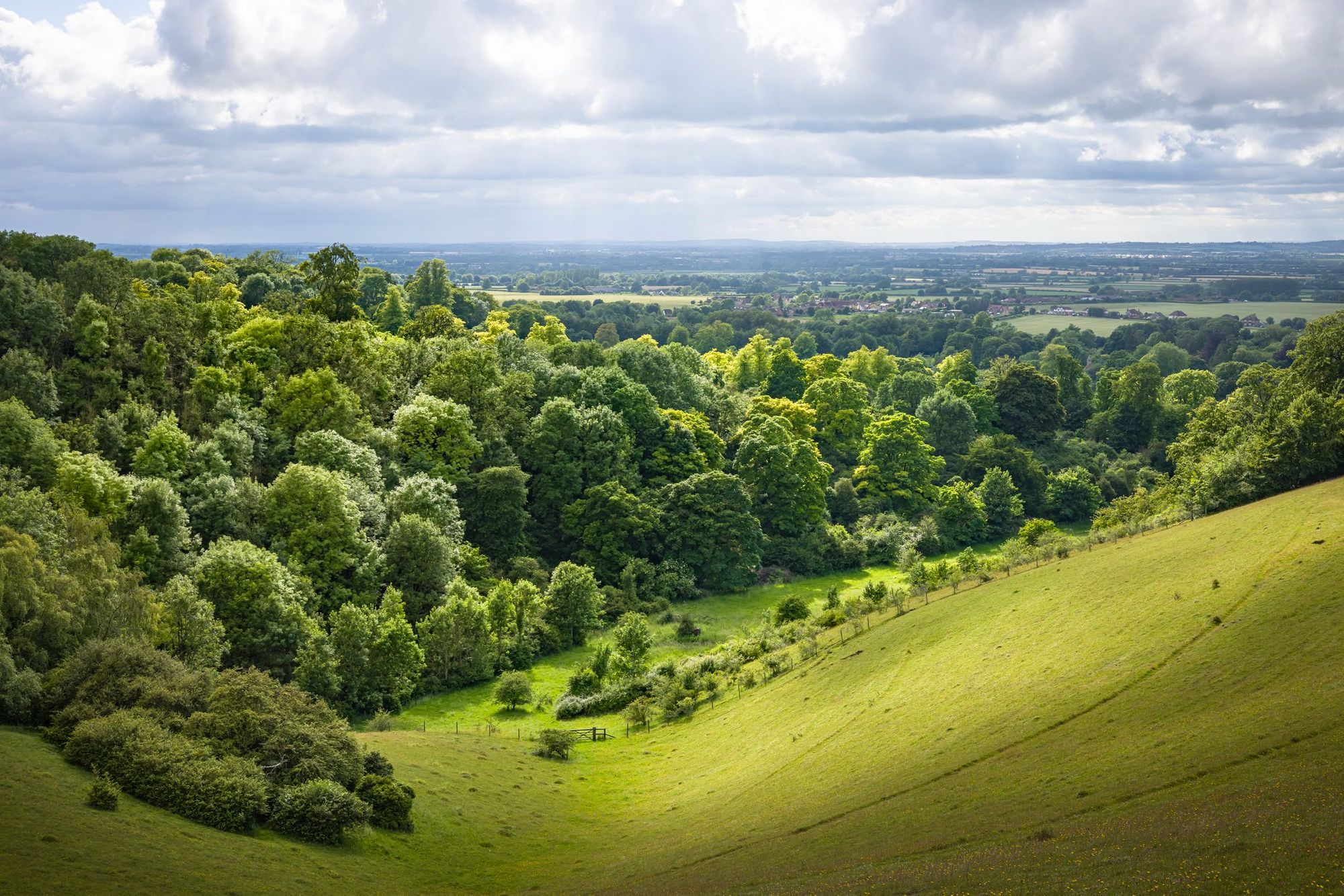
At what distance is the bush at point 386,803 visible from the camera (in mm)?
43344

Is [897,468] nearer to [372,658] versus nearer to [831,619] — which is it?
[831,619]

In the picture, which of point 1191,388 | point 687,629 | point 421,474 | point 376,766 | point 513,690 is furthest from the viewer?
point 1191,388

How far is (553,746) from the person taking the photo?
58.3 m

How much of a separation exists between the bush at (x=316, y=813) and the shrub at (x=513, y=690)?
26183 millimetres

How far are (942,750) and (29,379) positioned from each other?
68089 millimetres

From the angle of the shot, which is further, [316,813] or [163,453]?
[163,453]

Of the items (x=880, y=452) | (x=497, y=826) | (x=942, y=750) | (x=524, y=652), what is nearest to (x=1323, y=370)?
(x=880, y=452)

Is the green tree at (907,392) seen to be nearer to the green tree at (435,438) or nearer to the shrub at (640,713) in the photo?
the green tree at (435,438)

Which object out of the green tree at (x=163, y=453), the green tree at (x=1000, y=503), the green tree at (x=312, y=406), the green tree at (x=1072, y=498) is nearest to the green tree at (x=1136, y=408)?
the green tree at (x=1072, y=498)

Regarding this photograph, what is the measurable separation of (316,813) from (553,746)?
19030 mm

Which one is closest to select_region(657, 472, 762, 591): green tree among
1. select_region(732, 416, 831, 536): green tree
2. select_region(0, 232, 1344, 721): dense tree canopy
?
select_region(0, 232, 1344, 721): dense tree canopy

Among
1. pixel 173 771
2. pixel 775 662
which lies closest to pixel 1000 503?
pixel 775 662

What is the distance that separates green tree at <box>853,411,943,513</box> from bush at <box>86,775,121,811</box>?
92.8m

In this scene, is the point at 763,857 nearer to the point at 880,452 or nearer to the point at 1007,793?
the point at 1007,793
